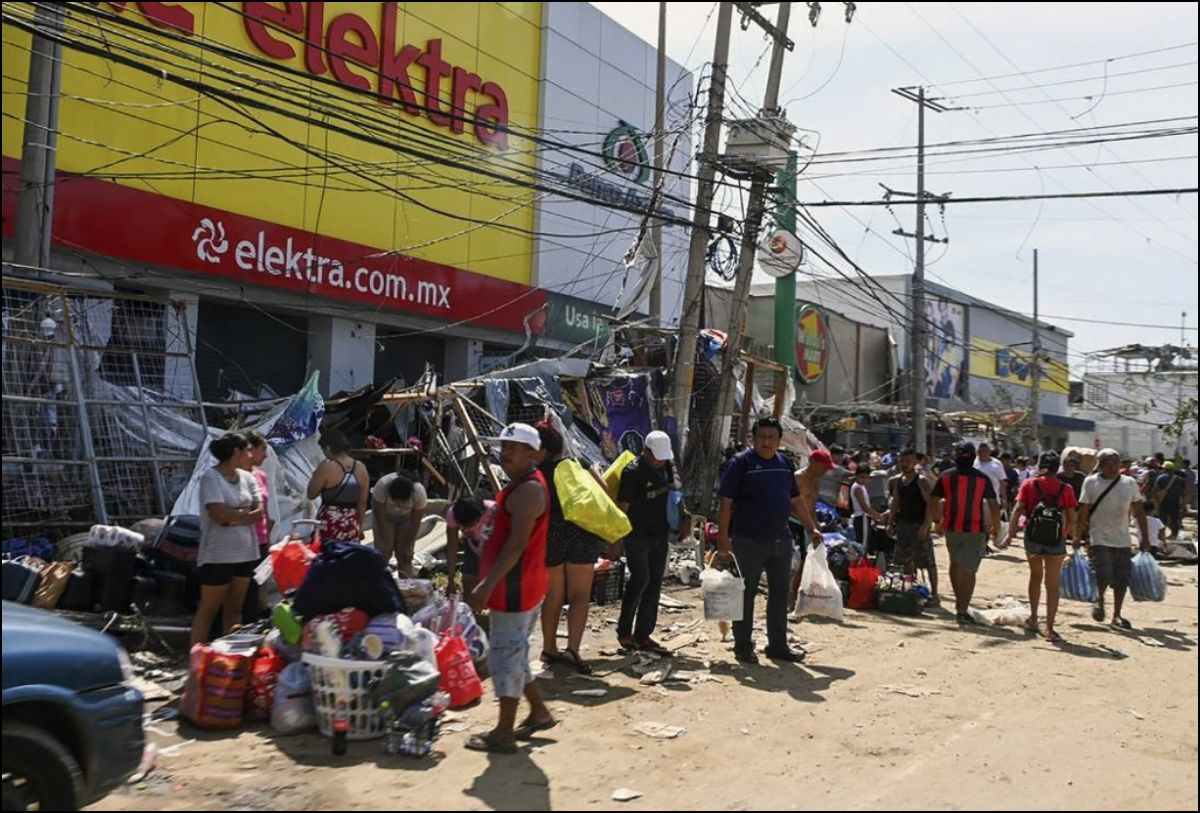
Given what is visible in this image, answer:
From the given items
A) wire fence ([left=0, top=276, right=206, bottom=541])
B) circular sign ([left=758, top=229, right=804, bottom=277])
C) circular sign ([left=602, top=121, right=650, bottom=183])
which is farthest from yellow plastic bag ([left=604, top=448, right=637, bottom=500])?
circular sign ([left=602, top=121, right=650, bottom=183])

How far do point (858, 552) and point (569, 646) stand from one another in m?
4.66

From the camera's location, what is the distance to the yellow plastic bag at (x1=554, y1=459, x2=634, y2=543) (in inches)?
265

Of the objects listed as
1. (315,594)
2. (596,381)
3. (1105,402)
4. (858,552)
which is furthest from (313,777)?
(1105,402)

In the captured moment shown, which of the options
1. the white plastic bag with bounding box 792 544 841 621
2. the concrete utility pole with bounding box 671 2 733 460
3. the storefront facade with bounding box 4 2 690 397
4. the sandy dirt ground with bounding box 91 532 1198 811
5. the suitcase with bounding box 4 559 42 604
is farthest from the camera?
the concrete utility pole with bounding box 671 2 733 460

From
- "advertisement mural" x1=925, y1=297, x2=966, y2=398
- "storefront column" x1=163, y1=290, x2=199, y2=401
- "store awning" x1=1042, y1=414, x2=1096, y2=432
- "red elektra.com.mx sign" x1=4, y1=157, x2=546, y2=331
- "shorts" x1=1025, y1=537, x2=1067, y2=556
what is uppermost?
"advertisement mural" x1=925, y1=297, x2=966, y2=398

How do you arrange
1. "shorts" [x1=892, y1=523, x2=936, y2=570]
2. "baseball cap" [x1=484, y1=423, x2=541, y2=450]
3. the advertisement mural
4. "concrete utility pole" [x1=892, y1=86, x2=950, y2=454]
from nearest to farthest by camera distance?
"baseball cap" [x1=484, y1=423, x2=541, y2=450], "shorts" [x1=892, y1=523, x2=936, y2=570], "concrete utility pole" [x1=892, y1=86, x2=950, y2=454], the advertisement mural

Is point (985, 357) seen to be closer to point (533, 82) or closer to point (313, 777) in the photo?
point (533, 82)

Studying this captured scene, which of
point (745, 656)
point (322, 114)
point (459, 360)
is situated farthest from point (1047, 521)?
point (459, 360)

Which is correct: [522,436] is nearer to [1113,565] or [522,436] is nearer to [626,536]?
[626,536]

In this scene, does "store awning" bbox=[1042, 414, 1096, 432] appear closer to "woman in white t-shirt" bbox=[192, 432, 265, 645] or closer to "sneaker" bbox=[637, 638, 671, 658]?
"sneaker" bbox=[637, 638, 671, 658]

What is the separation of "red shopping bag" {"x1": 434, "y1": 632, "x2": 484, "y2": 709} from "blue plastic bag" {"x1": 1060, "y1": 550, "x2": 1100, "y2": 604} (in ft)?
22.0

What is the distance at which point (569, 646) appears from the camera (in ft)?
23.3

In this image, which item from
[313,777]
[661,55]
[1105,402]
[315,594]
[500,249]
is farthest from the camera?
[1105,402]

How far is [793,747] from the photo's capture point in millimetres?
5430
